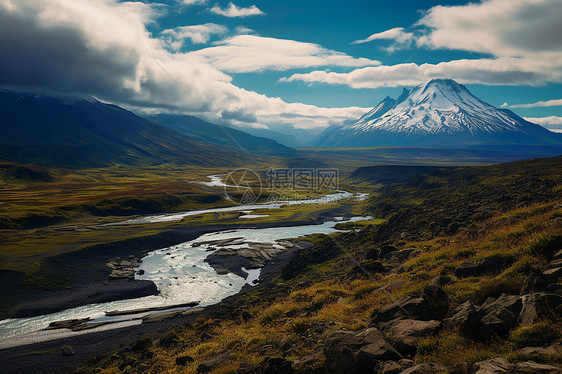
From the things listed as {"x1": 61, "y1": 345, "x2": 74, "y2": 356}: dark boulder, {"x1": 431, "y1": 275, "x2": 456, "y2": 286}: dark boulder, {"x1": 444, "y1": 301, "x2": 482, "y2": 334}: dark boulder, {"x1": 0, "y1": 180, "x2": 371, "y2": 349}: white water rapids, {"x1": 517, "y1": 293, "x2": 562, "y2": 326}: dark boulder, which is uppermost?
{"x1": 517, "y1": 293, "x2": 562, "y2": 326}: dark boulder

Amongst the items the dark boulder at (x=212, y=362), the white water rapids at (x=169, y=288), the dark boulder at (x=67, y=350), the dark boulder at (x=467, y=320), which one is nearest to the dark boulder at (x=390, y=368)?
the dark boulder at (x=467, y=320)

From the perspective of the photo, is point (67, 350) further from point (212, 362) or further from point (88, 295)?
point (212, 362)

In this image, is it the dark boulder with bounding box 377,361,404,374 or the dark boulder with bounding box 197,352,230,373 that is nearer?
the dark boulder with bounding box 377,361,404,374

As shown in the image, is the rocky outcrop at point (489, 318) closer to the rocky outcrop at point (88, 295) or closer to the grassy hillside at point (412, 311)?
the grassy hillside at point (412, 311)

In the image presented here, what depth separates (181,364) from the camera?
72.6 feet

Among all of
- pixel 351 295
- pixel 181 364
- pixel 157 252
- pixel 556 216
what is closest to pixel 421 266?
pixel 351 295

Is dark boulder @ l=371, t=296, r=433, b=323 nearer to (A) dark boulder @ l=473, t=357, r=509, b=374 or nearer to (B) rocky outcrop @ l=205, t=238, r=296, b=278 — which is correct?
(A) dark boulder @ l=473, t=357, r=509, b=374

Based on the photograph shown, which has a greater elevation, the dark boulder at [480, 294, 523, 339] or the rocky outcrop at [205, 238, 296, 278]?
the dark boulder at [480, 294, 523, 339]

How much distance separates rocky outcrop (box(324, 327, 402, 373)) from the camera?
13570mm

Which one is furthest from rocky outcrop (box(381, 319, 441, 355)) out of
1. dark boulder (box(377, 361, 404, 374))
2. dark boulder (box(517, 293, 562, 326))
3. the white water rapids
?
the white water rapids

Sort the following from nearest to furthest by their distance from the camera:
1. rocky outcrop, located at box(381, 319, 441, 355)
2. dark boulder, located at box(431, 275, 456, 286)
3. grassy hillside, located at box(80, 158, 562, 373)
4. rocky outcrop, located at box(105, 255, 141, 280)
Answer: grassy hillside, located at box(80, 158, 562, 373)
rocky outcrop, located at box(381, 319, 441, 355)
dark boulder, located at box(431, 275, 456, 286)
rocky outcrop, located at box(105, 255, 141, 280)

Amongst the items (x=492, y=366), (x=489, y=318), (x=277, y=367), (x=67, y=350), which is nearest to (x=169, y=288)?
(x=67, y=350)

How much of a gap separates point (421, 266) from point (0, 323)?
5638 cm

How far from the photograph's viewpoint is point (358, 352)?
1391 centimetres
